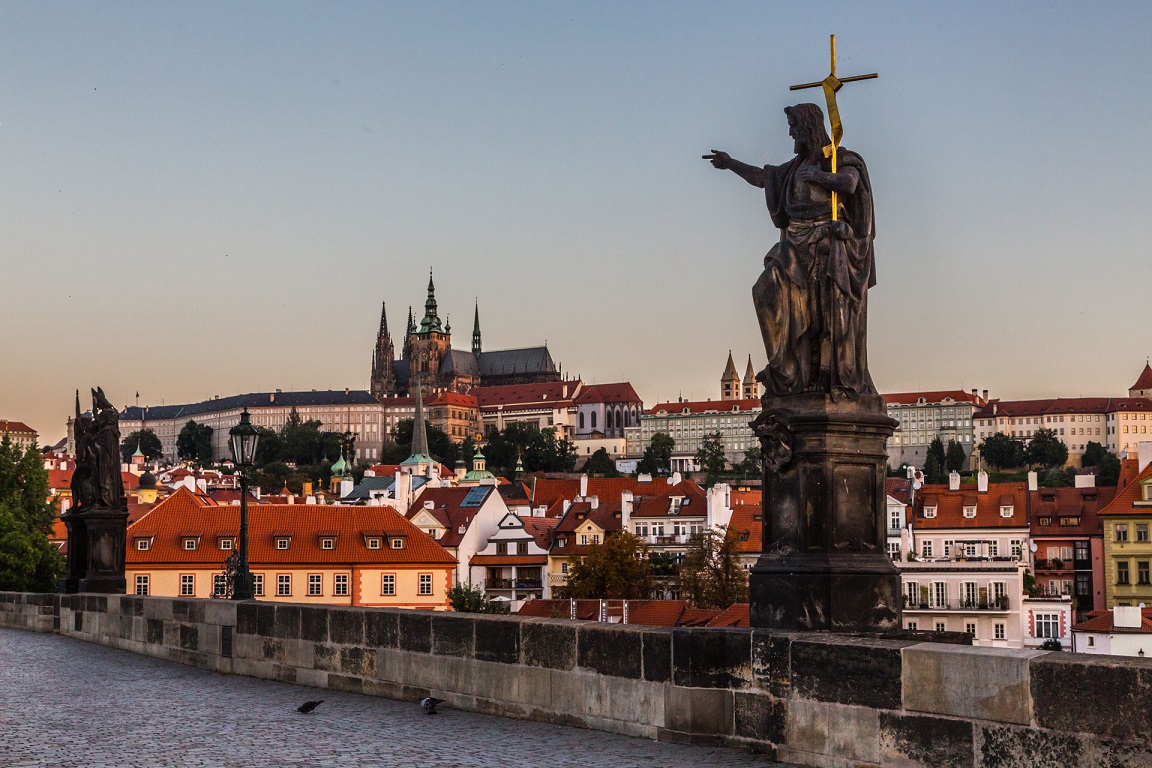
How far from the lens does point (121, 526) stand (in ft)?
67.1

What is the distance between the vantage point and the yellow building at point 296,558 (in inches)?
2510

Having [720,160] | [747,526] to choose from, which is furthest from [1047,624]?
[720,160]

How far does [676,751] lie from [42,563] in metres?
36.8

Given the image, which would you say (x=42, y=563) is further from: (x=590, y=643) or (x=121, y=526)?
(x=590, y=643)

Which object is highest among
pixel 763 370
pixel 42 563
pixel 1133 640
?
pixel 763 370

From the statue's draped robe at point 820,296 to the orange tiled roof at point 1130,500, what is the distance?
59861mm

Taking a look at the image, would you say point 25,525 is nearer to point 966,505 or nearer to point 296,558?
point 296,558

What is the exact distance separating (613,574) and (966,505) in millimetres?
18048

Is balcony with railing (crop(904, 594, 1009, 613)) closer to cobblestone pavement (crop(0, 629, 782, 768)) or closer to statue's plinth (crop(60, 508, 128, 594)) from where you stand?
statue's plinth (crop(60, 508, 128, 594))

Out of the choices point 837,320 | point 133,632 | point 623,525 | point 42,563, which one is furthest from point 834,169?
point 623,525

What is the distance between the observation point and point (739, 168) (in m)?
8.72

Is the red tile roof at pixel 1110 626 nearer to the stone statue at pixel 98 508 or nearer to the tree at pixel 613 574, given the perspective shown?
the tree at pixel 613 574

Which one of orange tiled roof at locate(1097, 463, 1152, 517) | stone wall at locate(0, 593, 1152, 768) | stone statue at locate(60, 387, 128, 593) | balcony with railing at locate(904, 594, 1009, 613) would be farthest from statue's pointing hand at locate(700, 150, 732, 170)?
orange tiled roof at locate(1097, 463, 1152, 517)

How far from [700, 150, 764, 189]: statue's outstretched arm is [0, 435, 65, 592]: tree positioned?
30036mm
